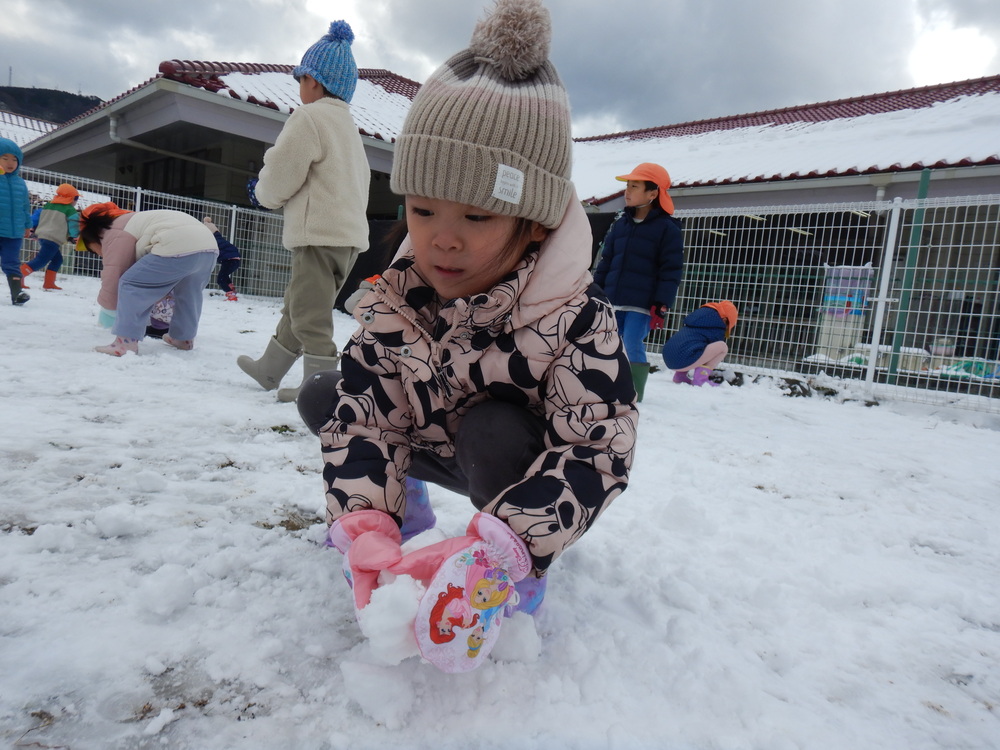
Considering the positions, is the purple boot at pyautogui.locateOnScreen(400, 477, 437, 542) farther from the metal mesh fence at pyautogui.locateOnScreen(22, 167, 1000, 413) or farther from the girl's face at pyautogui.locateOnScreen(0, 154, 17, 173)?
the girl's face at pyautogui.locateOnScreen(0, 154, 17, 173)

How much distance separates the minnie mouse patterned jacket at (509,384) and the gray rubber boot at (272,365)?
1.86m

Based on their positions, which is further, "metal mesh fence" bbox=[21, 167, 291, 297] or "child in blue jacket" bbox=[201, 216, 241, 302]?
"metal mesh fence" bbox=[21, 167, 291, 297]

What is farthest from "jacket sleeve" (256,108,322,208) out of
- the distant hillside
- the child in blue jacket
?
the distant hillside

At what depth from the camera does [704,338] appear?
4.61 metres

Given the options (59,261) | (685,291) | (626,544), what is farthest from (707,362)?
(59,261)

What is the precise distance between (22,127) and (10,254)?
20054 mm

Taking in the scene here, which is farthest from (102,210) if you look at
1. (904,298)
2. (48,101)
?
(48,101)

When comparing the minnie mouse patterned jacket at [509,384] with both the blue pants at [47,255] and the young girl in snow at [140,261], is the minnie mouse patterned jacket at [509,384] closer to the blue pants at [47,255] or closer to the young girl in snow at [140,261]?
the young girl in snow at [140,261]

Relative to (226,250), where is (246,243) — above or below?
above

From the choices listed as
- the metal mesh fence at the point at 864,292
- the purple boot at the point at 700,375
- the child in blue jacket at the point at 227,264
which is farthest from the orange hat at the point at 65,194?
the purple boot at the point at 700,375

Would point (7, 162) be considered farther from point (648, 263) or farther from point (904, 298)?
point (904, 298)

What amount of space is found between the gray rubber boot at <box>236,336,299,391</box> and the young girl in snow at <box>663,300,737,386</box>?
2868 mm

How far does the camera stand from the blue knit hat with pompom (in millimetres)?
2812

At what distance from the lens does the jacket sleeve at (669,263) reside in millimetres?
3990
